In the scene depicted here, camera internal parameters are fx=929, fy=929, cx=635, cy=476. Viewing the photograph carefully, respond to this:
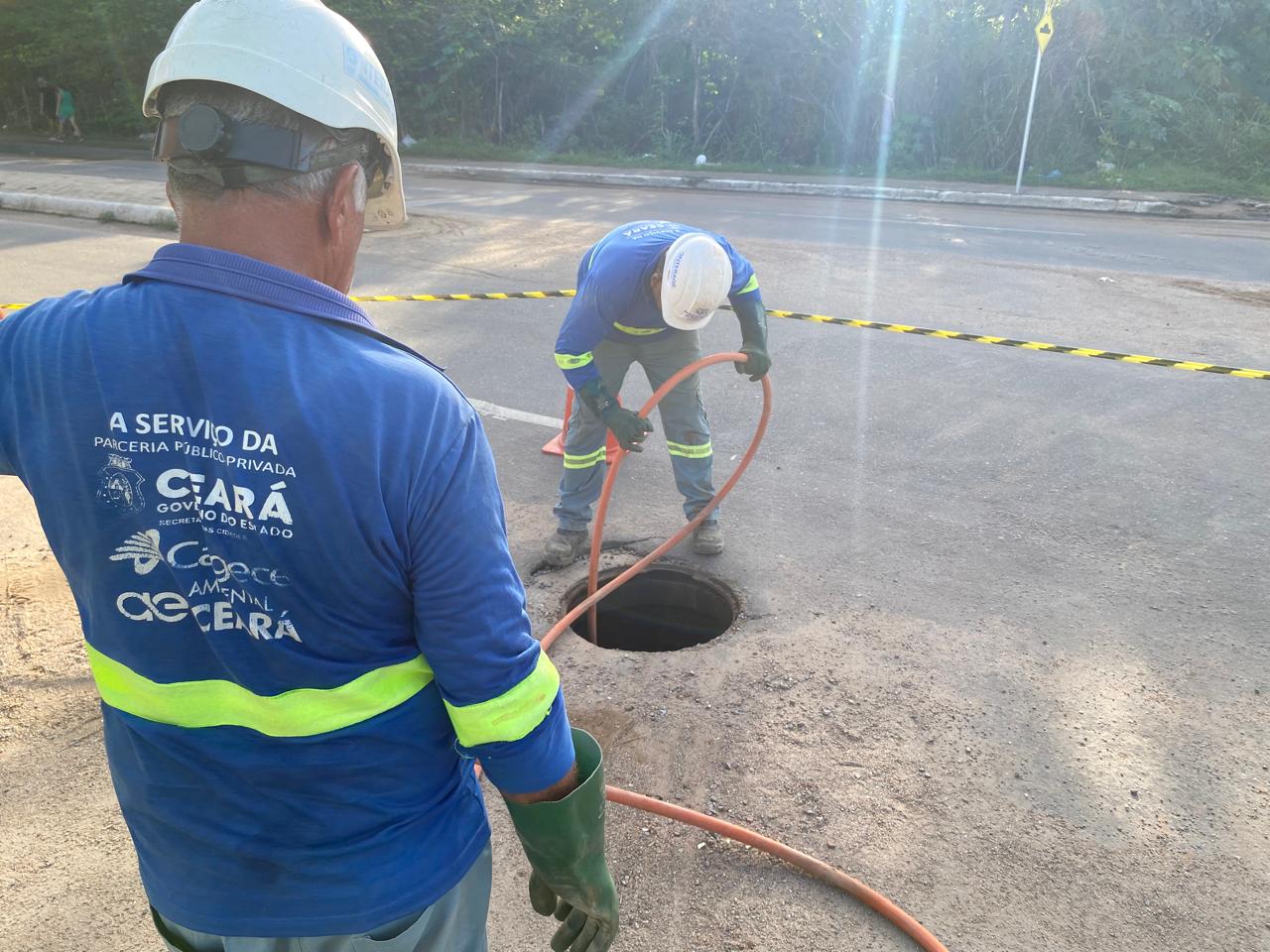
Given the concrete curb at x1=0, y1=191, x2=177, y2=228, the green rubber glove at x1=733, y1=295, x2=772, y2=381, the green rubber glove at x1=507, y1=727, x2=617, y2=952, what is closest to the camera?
the green rubber glove at x1=507, y1=727, x2=617, y2=952

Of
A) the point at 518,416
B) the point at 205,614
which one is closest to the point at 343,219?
the point at 205,614

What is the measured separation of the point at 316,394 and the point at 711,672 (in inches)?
103

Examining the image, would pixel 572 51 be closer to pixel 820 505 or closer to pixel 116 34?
pixel 116 34

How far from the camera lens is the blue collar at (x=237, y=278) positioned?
3.91 ft

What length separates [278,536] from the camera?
46.3 inches

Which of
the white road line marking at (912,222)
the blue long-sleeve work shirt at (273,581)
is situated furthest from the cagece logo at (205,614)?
the white road line marking at (912,222)

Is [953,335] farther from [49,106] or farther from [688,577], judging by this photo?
[49,106]

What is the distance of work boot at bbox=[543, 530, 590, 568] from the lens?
4.42m

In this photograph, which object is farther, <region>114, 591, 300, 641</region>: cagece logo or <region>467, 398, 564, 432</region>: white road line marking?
<region>467, 398, 564, 432</region>: white road line marking

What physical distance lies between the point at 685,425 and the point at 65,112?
89.4 feet

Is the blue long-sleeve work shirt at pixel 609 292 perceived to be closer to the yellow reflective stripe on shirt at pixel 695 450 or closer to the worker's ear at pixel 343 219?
the yellow reflective stripe on shirt at pixel 695 450

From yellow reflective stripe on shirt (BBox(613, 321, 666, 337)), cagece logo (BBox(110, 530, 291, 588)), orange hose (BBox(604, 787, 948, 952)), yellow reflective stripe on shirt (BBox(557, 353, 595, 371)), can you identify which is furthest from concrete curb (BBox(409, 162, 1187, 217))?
cagece logo (BBox(110, 530, 291, 588))

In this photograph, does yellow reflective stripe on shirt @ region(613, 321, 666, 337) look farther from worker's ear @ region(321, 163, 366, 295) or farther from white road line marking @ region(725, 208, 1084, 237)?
white road line marking @ region(725, 208, 1084, 237)

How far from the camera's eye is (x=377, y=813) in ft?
4.49
